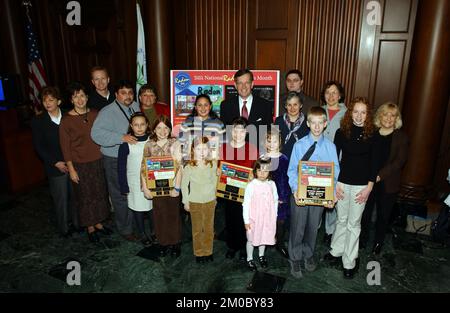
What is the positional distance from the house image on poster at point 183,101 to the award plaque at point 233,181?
1.54 meters

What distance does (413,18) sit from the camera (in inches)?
156

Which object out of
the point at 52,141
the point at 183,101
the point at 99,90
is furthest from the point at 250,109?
the point at 52,141

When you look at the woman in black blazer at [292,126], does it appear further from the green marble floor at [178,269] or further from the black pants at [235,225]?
the green marble floor at [178,269]

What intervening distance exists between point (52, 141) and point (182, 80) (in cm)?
166

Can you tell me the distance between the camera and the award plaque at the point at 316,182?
2609 mm

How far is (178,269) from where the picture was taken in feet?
9.95

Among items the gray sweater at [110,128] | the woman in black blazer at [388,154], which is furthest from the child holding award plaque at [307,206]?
the gray sweater at [110,128]

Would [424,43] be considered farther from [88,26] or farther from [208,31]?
[88,26]

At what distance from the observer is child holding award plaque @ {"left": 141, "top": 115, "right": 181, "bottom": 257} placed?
294cm

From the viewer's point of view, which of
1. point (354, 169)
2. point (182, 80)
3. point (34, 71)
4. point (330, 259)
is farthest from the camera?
point (34, 71)

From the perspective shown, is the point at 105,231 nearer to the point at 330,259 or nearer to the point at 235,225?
the point at 235,225

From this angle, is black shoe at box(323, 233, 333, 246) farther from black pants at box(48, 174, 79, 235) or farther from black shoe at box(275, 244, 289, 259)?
black pants at box(48, 174, 79, 235)
